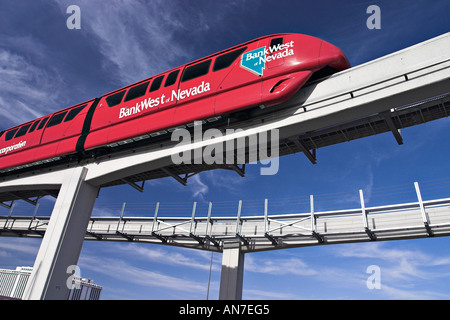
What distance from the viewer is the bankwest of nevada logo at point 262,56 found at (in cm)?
959

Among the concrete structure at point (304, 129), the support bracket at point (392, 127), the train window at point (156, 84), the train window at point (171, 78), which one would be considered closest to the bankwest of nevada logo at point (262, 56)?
the concrete structure at point (304, 129)

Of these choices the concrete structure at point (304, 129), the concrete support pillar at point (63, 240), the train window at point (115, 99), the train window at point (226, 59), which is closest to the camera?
the concrete structure at point (304, 129)

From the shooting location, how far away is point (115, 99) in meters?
13.7

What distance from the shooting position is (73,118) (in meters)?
14.7

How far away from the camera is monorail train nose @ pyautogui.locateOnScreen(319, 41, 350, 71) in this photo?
902 centimetres

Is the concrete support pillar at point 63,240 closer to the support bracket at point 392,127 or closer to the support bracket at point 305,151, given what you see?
the support bracket at point 305,151

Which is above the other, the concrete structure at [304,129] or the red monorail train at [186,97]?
the red monorail train at [186,97]

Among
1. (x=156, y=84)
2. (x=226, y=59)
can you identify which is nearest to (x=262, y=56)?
(x=226, y=59)

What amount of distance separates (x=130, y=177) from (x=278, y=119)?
7.95 metres

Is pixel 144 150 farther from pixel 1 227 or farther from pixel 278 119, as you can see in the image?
pixel 1 227

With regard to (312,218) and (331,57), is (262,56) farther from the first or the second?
(312,218)

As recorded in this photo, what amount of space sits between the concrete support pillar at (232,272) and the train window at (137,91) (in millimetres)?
12924

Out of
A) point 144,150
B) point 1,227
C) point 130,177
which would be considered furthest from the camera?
point 1,227

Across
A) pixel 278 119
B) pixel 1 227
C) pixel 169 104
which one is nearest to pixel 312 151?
pixel 278 119
